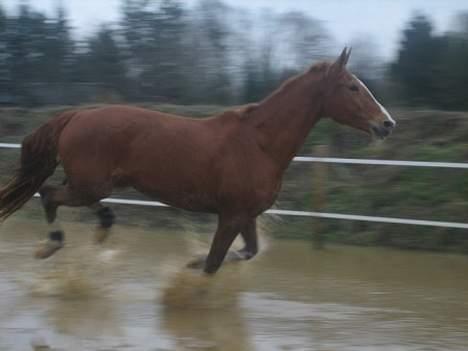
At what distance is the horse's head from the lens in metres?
7.08

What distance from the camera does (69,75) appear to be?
1434cm

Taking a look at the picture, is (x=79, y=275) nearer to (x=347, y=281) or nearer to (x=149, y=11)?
(x=347, y=281)

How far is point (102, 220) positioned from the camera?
7.73 meters

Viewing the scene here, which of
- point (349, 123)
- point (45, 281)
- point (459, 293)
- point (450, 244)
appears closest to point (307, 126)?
point (349, 123)

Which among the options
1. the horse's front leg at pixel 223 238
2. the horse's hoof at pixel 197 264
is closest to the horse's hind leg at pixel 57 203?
the horse's hoof at pixel 197 264

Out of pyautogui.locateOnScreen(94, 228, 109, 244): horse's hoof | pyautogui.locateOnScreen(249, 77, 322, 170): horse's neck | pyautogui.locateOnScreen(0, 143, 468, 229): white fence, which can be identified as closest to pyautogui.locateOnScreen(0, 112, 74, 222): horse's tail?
pyautogui.locateOnScreen(94, 228, 109, 244): horse's hoof

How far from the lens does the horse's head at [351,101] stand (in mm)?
7078

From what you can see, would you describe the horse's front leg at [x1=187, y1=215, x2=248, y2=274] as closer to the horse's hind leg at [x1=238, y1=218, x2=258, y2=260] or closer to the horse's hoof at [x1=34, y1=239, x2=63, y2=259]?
the horse's hind leg at [x1=238, y1=218, x2=258, y2=260]

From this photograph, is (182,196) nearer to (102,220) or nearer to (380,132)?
(102,220)

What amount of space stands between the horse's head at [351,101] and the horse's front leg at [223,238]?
1.11 meters

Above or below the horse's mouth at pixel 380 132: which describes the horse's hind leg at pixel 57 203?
below

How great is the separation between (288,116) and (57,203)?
1.91 meters

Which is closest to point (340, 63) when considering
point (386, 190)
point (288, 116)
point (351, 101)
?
point (351, 101)

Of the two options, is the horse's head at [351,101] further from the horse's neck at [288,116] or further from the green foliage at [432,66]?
the green foliage at [432,66]
